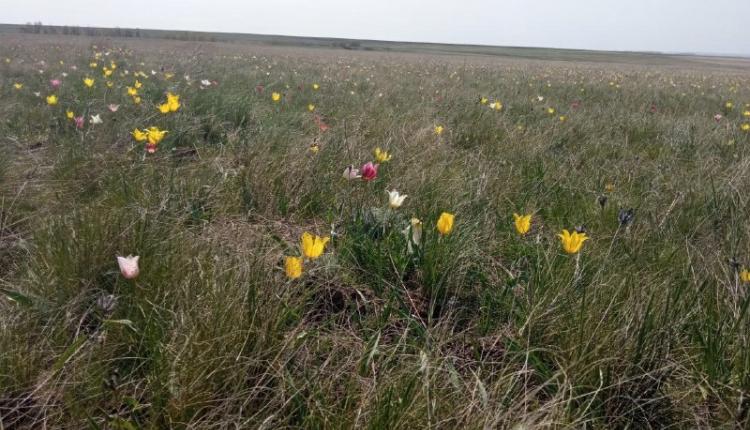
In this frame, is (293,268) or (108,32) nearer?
(293,268)

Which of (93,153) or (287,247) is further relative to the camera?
(93,153)

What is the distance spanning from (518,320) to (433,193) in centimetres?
114

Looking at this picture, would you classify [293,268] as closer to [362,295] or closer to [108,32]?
[362,295]

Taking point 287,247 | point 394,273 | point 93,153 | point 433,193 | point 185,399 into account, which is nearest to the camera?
point 185,399

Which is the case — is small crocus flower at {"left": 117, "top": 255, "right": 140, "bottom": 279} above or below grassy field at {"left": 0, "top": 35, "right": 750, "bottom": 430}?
above

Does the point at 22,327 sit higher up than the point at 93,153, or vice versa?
the point at 93,153

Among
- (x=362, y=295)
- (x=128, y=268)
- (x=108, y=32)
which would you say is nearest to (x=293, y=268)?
(x=362, y=295)

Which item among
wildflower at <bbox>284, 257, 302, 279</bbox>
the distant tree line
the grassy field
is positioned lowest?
the grassy field

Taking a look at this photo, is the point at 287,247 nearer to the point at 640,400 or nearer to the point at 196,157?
the point at 640,400

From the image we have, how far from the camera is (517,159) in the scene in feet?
11.7

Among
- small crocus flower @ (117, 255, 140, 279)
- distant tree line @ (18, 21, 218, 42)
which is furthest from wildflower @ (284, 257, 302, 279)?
distant tree line @ (18, 21, 218, 42)

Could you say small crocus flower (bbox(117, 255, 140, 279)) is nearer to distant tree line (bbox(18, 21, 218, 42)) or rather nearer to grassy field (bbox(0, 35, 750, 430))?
grassy field (bbox(0, 35, 750, 430))

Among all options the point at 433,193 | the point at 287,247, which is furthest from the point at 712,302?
the point at 287,247

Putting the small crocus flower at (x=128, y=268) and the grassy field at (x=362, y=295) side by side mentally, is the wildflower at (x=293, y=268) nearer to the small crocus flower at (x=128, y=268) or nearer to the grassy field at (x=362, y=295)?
the grassy field at (x=362, y=295)
